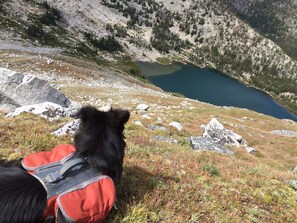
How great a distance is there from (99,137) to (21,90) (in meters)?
16.7

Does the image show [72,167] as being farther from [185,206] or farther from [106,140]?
[185,206]

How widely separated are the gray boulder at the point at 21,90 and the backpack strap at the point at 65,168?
15.9m

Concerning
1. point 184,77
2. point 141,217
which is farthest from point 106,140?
point 184,77

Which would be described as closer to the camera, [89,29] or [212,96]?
[212,96]

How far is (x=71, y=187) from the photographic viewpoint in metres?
4.98

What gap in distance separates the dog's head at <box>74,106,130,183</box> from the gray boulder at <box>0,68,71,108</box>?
623 inches

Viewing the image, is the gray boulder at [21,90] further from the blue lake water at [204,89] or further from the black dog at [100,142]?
the blue lake water at [204,89]

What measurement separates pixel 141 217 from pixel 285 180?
23.9 feet

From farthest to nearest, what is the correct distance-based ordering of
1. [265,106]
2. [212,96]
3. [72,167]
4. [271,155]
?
[265,106], [212,96], [271,155], [72,167]

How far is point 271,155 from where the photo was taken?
30.4 m

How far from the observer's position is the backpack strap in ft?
16.0

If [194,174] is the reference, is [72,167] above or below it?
above

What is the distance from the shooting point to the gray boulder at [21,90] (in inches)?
770

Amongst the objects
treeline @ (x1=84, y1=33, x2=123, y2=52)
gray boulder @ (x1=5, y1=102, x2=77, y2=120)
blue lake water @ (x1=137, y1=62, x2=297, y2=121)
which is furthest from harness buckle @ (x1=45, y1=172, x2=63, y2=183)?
treeline @ (x1=84, y1=33, x2=123, y2=52)
